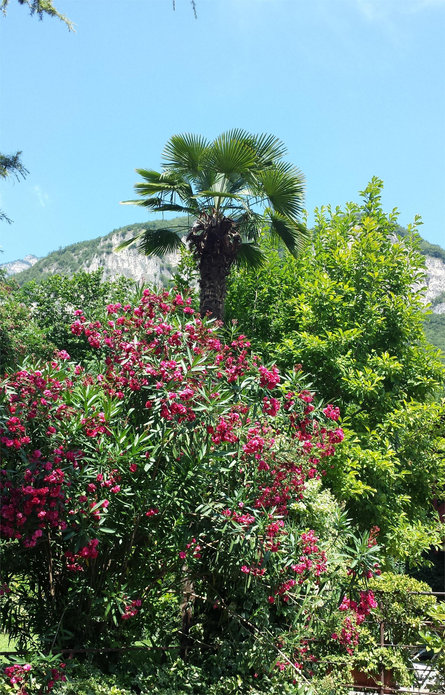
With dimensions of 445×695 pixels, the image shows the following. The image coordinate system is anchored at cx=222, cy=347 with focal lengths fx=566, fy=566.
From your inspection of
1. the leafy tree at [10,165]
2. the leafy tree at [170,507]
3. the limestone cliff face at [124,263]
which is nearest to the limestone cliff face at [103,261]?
the limestone cliff face at [124,263]

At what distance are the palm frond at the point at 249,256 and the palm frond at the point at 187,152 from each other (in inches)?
75.9

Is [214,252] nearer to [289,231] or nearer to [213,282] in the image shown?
[213,282]

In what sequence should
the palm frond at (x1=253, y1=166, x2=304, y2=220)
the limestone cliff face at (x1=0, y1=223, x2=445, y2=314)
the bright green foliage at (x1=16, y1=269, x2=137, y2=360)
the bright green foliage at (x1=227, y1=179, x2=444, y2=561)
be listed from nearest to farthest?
the palm frond at (x1=253, y1=166, x2=304, y2=220), the bright green foliage at (x1=227, y1=179, x2=444, y2=561), the bright green foliage at (x1=16, y1=269, x2=137, y2=360), the limestone cliff face at (x1=0, y1=223, x2=445, y2=314)

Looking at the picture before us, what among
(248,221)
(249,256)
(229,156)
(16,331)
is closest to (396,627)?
(248,221)

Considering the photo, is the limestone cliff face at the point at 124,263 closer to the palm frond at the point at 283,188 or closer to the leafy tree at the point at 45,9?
the palm frond at the point at 283,188

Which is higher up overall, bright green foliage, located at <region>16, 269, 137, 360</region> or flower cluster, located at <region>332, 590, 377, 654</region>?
bright green foliage, located at <region>16, 269, 137, 360</region>

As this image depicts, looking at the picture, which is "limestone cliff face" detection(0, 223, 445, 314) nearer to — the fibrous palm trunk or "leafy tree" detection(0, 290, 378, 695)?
the fibrous palm trunk

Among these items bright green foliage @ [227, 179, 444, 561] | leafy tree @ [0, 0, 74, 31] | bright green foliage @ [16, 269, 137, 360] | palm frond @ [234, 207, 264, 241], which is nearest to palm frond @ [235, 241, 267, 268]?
palm frond @ [234, 207, 264, 241]

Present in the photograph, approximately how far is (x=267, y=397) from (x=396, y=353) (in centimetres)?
816

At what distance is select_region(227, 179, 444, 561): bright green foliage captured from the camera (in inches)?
447

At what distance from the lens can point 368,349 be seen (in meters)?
12.6

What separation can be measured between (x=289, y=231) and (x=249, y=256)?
117 cm

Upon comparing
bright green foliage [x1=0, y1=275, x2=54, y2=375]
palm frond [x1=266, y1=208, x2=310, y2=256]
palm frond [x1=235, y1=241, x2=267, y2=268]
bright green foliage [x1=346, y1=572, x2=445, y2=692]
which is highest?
palm frond [x1=266, y1=208, x2=310, y2=256]

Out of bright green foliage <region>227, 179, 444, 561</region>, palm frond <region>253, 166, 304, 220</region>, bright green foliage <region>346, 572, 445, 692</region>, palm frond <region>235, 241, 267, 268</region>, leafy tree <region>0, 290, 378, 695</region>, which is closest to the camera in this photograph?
leafy tree <region>0, 290, 378, 695</region>
